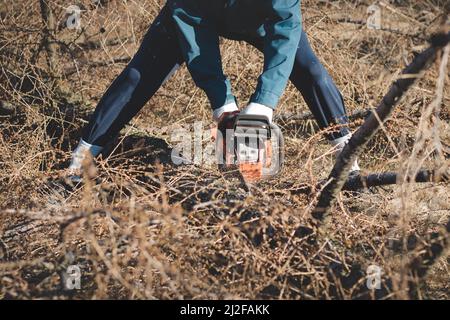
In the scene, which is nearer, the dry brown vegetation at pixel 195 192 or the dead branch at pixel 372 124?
the dead branch at pixel 372 124

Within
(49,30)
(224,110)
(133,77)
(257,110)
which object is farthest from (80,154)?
(49,30)

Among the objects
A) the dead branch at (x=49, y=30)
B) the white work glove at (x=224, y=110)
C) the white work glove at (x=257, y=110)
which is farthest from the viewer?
the dead branch at (x=49, y=30)

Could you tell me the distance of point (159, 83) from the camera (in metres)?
2.56

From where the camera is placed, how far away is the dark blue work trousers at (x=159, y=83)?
2.39m

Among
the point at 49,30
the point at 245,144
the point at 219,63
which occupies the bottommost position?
the point at 245,144

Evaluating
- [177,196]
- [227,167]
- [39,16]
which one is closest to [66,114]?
[39,16]

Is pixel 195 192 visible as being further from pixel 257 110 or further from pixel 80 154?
pixel 80 154

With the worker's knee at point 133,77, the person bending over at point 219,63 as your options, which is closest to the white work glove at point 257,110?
the person bending over at point 219,63

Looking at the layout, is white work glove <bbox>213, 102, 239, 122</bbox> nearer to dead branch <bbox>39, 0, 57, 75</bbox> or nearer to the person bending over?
the person bending over

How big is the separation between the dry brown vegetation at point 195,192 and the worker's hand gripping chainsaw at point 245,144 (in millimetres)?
92

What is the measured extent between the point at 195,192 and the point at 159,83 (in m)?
0.76

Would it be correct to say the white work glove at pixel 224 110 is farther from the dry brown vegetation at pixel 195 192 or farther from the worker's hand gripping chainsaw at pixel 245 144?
the dry brown vegetation at pixel 195 192

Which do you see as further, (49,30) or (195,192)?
(49,30)
